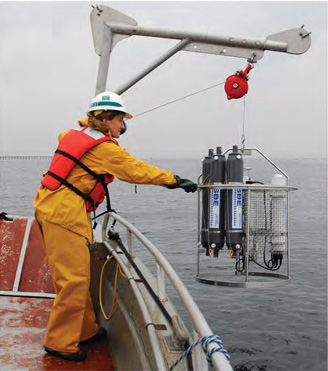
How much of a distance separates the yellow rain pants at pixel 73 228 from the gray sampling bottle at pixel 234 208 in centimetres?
77

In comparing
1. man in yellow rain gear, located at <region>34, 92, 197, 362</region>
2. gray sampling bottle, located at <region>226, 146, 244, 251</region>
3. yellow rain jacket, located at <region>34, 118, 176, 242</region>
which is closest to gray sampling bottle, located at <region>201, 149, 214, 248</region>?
gray sampling bottle, located at <region>226, 146, 244, 251</region>

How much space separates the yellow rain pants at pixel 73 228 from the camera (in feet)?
11.8

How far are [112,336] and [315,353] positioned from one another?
506cm

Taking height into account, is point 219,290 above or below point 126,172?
below

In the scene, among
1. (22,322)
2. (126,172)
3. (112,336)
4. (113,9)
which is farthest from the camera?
(113,9)

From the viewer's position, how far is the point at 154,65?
628 cm

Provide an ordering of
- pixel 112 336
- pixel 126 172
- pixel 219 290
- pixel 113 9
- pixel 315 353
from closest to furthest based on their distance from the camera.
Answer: pixel 126 172 < pixel 112 336 < pixel 113 9 < pixel 315 353 < pixel 219 290

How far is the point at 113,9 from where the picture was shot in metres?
5.89

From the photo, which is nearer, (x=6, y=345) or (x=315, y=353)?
(x=6, y=345)

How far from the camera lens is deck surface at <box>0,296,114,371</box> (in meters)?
3.75

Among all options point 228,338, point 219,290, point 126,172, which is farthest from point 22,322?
point 219,290

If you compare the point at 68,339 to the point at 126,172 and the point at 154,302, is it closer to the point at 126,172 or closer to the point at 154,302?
the point at 154,302

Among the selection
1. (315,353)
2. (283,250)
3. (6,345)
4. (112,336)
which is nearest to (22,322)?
(6,345)

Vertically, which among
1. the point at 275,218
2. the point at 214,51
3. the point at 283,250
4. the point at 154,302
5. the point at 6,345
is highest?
the point at 214,51
